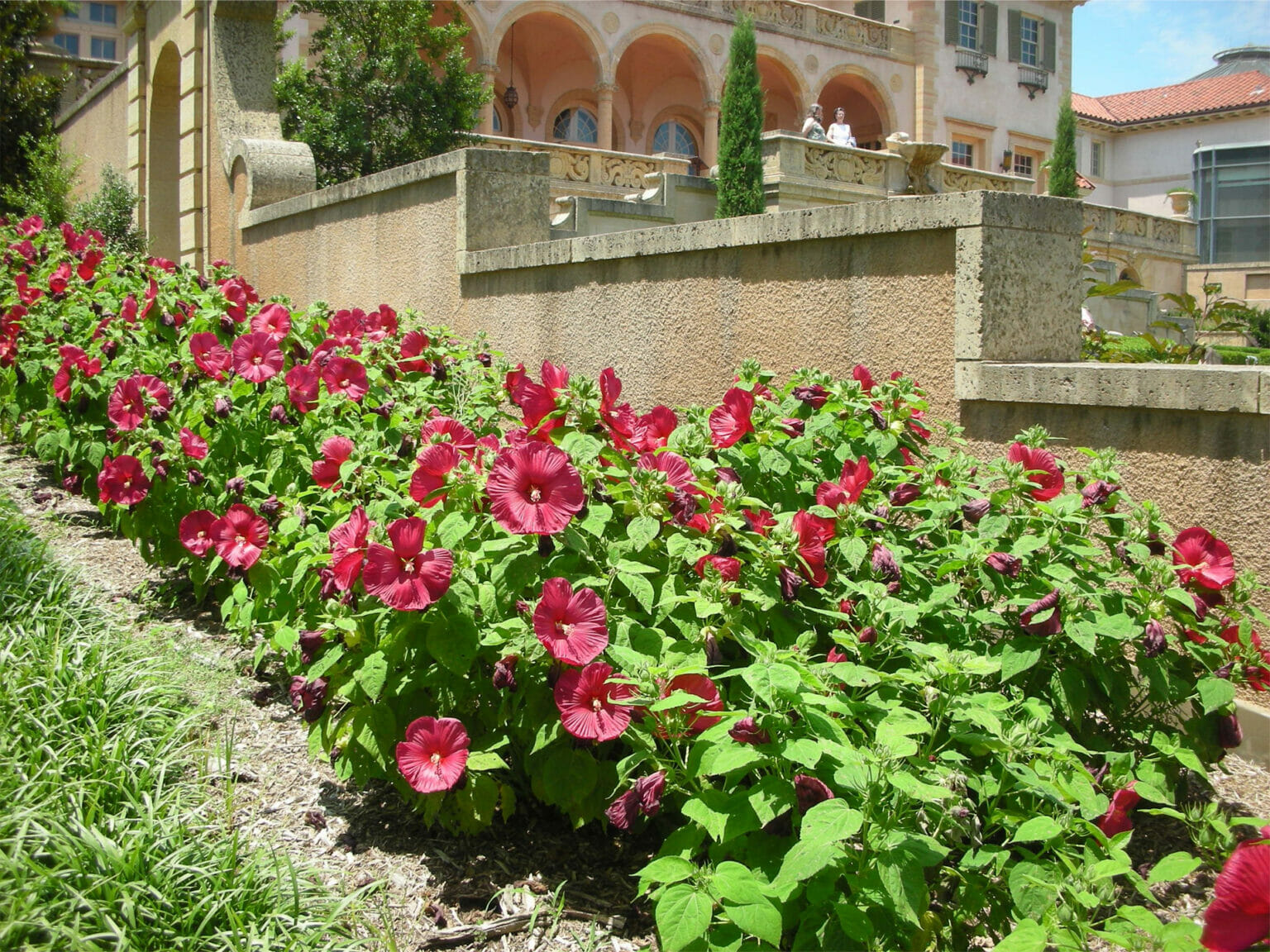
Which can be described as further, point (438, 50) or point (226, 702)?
point (438, 50)

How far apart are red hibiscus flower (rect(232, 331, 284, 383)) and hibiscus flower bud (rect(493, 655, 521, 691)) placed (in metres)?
2.02

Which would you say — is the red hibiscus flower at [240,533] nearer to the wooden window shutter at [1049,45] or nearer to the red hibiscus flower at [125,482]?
the red hibiscus flower at [125,482]

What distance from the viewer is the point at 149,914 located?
7.13 ft

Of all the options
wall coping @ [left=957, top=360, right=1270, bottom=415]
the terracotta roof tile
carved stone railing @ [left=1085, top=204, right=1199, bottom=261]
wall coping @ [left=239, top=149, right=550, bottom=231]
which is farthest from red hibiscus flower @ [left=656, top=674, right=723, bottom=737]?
the terracotta roof tile

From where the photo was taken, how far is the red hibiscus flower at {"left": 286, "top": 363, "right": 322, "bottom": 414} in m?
3.80

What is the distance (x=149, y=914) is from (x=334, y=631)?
2.26 feet

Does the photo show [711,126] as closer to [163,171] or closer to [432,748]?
[163,171]

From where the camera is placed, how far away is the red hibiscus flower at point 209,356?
4.14 m

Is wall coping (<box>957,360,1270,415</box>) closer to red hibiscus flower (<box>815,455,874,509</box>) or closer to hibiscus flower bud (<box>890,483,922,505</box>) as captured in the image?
hibiscus flower bud (<box>890,483,922,505</box>)

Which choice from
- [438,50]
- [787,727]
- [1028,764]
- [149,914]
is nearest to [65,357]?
[149,914]

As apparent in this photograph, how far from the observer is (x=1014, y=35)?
112ft

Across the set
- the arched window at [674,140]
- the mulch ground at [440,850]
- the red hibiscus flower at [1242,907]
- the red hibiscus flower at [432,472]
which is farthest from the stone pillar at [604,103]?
the red hibiscus flower at [1242,907]

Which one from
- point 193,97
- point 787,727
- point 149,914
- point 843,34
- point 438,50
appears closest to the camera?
point 787,727

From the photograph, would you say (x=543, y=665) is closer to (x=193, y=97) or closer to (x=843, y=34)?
(x=193, y=97)
